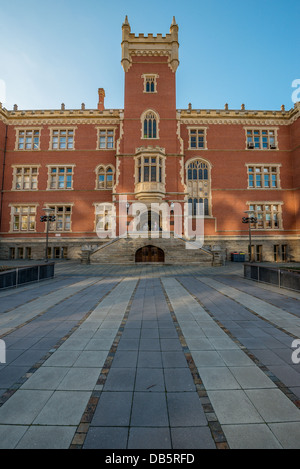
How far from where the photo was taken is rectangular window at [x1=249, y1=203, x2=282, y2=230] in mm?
25188

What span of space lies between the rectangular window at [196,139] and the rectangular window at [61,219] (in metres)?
16.6

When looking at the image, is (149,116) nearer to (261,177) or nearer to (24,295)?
(261,177)

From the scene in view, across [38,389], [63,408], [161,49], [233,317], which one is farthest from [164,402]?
[161,49]

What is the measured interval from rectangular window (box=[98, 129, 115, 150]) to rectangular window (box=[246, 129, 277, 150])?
1634 centimetres

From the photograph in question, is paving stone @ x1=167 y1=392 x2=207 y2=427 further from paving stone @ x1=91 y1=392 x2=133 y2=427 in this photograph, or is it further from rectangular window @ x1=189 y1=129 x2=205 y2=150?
rectangular window @ x1=189 y1=129 x2=205 y2=150

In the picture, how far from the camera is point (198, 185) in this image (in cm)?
2556

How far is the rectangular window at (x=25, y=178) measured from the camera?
2534 centimetres

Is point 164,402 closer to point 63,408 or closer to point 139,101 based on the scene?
point 63,408

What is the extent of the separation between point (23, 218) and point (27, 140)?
9.44 meters

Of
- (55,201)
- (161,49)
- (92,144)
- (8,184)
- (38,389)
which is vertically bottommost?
(38,389)

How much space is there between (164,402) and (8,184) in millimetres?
29343

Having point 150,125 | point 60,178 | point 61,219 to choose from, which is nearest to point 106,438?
point 61,219

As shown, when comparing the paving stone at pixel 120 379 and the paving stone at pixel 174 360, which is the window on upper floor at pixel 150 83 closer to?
the paving stone at pixel 174 360

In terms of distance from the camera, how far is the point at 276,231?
81.8ft
